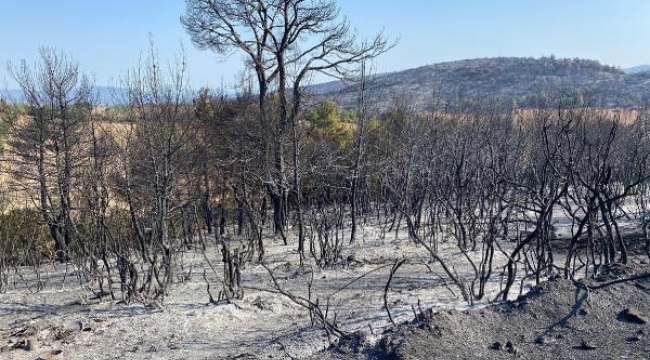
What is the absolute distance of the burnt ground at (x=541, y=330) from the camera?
17.6 ft

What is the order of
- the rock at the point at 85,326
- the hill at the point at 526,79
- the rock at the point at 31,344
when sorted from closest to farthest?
the rock at the point at 31,344
the rock at the point at 85,326
the hill at the point at 526,79

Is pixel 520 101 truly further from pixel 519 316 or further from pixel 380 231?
pixel 519 316

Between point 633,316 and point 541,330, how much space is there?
3.12 feet

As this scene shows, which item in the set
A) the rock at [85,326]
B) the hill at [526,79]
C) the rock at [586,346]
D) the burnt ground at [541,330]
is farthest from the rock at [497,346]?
the hill at [526,79]

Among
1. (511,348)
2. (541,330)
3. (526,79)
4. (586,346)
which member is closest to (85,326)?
(511,348)

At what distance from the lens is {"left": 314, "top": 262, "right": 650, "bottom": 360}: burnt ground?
536cm

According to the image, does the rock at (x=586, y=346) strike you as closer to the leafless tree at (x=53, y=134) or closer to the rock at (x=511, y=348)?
the rock at (x=511, y=348)

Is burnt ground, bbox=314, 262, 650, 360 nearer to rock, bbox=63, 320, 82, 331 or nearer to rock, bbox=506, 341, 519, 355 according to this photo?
rock, bbox=506, 341, 519, 355

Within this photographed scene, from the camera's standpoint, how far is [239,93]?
646 inches

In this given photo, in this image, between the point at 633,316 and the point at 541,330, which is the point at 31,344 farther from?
the point at 633,316

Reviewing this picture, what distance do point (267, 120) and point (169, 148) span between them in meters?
4.21

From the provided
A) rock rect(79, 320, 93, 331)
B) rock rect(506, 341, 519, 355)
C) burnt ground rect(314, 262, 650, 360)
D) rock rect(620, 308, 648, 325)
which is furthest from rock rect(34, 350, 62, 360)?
rock rect(620, 308, 648, 325)

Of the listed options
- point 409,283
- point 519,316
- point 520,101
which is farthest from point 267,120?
point 520,101

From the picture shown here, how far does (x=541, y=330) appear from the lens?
586cm
